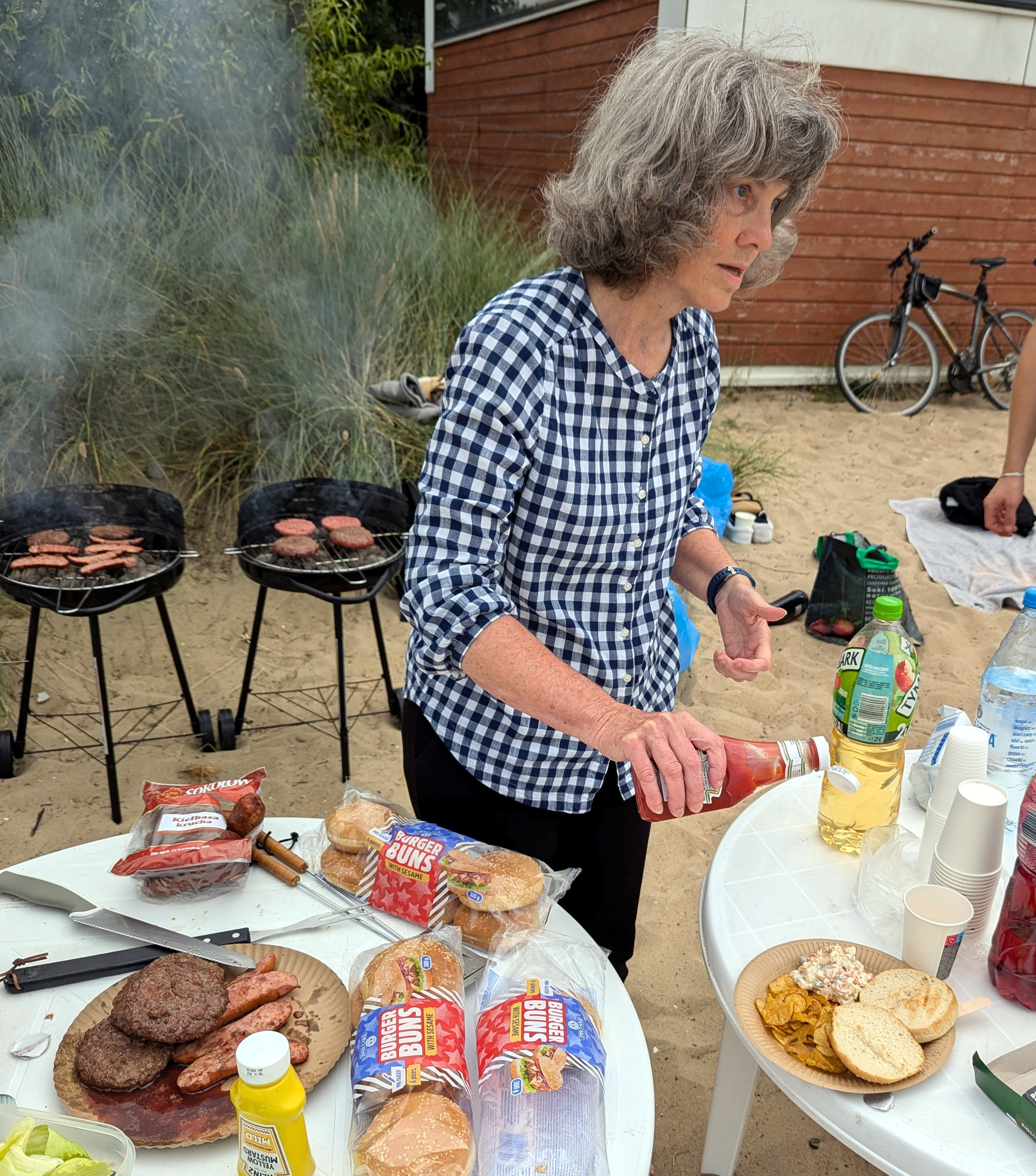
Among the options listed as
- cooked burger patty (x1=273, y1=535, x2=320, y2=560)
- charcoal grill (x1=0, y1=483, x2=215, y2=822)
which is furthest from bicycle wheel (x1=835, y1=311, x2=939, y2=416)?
charcoal grill (x1=0, y1=483, x2=215, y2=822)

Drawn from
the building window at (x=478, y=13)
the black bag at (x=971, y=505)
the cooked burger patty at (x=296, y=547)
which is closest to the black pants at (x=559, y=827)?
the cooked burger patty at (x=296, y=547)

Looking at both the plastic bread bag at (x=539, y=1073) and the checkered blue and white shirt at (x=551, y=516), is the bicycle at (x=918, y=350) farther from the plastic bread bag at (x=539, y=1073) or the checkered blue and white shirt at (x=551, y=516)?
the plastic bread bag at (x=539, y=1073)

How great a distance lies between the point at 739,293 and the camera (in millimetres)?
1906

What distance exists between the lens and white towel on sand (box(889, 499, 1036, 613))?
5.06m

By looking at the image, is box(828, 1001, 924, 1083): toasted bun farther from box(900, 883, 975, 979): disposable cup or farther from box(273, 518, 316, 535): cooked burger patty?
box(273, 518, 316, 535): cooked burger patty

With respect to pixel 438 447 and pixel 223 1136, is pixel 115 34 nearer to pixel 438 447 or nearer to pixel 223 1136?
pixel 438 447

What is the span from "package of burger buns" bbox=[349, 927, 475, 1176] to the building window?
9637 mm

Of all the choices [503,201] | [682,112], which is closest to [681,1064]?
[682,112]

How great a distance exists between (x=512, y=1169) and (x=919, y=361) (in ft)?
30.6

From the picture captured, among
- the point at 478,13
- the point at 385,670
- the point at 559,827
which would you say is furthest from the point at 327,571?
the point at 478,13

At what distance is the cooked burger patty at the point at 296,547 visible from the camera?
3344 millimetres

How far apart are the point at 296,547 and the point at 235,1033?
7.61 feet

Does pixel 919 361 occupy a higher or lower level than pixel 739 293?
lower

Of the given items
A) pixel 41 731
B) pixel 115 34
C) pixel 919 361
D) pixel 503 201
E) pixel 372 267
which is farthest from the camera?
pixel 503 201
